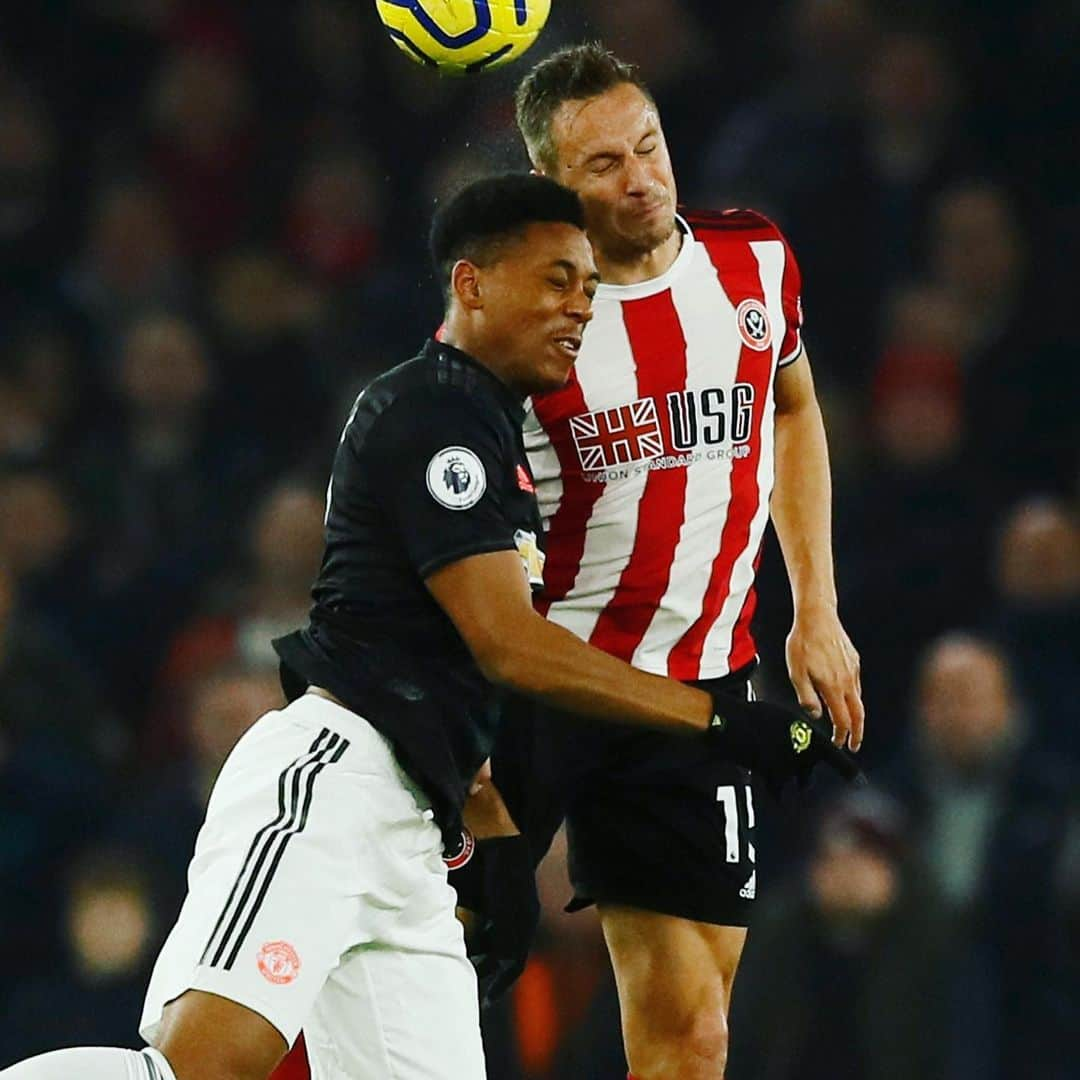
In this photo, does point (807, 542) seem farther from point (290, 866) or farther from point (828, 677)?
point (290, 866)

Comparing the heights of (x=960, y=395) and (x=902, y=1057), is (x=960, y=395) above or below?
above

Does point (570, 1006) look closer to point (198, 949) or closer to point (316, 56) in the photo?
point (198, 949)

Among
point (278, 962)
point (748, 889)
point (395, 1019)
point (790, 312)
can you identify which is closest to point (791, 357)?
point (790, 312)

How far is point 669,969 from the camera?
11.5ft

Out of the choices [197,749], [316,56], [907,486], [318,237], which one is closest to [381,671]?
[197,749]

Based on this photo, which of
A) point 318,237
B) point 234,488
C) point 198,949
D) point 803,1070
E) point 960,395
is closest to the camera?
point 198,949

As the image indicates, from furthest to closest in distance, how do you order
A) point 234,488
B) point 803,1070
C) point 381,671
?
1. point 234,488
2. point 803,1070
3. point 381,671

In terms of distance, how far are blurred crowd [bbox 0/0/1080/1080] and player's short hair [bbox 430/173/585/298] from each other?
1296 mm

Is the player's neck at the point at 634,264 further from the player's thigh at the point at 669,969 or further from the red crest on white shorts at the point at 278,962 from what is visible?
the red crest on white shorts at the point at 278,962

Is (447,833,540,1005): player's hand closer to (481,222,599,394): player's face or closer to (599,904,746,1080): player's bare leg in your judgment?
(599,904,746,1080): player's bare leg

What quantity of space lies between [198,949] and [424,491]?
64cm

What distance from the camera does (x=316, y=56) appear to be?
25.1 feet

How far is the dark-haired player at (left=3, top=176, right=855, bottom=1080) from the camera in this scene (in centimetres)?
282

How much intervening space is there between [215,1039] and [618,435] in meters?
1.19
